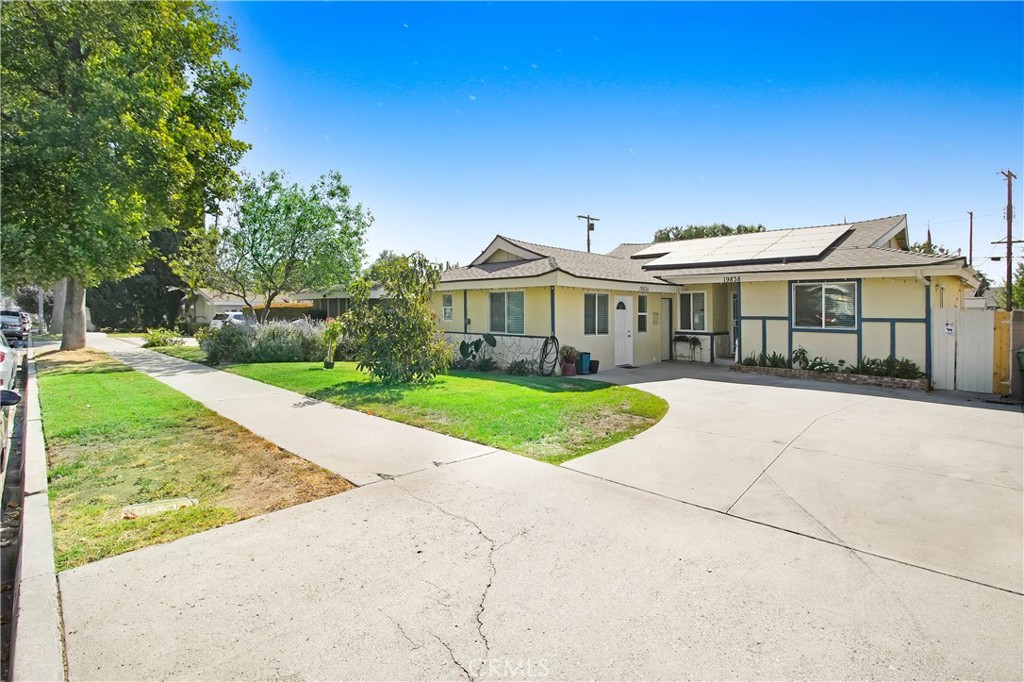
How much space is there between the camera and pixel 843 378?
13.5m

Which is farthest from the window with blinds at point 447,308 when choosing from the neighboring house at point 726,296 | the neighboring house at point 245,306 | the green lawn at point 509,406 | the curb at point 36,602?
the neighboring house at point 245,306

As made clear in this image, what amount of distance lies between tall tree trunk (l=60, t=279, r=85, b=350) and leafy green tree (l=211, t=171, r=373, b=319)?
185 inches

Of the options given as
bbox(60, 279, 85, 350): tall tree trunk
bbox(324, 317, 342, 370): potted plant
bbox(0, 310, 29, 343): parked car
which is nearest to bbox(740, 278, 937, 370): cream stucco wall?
bbox(324, 317, 342, 370): potted plant

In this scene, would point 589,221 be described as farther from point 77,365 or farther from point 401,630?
point 401,630

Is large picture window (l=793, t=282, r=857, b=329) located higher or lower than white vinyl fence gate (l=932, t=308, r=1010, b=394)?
higher

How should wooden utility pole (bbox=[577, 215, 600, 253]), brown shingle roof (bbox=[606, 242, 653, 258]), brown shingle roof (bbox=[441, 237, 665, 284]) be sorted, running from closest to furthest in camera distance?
brown shingle roof (bbox=[441, 237, 665, 284]) → brown shingle roof (bbox=[606, 242, 653, 258]) → wooden utility pole (bbox=[577, 215, 600, 253])

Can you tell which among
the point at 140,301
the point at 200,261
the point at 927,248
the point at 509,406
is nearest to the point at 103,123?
the point at 509,406

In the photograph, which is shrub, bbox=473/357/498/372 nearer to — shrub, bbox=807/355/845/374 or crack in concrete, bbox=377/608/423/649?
shrub, bbox=807/355/845/374

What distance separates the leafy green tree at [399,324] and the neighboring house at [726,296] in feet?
11.1

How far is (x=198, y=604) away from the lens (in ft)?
10.9

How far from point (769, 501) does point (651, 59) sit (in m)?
9.40

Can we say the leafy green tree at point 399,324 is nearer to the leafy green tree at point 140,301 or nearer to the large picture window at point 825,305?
the large picture window at point 825,305

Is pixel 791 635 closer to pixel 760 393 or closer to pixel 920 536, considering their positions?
pixel 920 536

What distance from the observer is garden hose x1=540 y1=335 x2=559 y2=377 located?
14.8 meters
